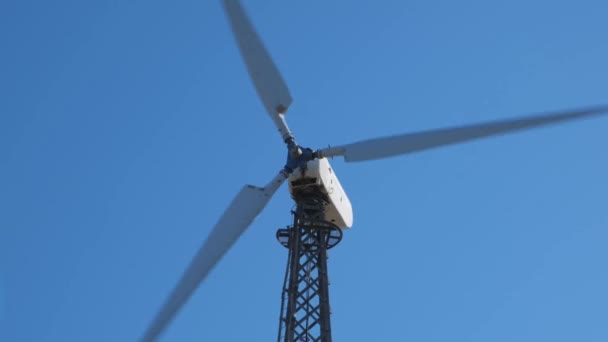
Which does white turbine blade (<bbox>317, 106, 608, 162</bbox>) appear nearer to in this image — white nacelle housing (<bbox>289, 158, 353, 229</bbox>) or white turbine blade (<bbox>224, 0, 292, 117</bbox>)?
white nacelle housing (<bbox>289, 158, 353, 229</bbox>)

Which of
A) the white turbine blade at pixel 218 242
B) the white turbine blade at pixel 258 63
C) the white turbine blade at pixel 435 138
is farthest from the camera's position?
the white turbine blade at pixel 258 63

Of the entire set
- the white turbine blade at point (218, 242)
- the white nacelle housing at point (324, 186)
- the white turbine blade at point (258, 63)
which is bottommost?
the white turbine blade at point (218, 242)

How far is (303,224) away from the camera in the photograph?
39688mm

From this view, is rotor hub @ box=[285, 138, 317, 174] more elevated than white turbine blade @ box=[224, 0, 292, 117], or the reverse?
white turbine blade @ box=[224, 0, 292, 117]

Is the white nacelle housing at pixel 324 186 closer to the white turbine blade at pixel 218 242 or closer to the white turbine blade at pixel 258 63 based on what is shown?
the white turbine blade at pixel 218 242

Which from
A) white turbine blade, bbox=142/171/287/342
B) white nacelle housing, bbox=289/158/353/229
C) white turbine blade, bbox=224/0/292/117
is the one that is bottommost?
white turbine blade, bbox=142/171/287/342

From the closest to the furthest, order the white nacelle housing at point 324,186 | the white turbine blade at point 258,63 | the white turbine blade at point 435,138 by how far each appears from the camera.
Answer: the white turbine blade at point 435,138, the white nacelle housing at point 324,186, the white turbine blade at point 258,63

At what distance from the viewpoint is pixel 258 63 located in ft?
135

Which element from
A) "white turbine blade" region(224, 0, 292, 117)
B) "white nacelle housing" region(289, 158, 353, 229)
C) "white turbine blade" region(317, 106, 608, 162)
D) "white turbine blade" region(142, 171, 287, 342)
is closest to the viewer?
"white turbine blade" region(142, 171, 287, 342)

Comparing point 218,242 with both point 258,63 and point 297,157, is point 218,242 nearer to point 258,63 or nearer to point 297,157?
point 297,157

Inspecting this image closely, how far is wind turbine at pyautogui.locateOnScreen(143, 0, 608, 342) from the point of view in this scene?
35312 mm

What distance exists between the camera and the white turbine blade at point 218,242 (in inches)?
1211

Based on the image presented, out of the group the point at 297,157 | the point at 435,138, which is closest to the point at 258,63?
the point at 297,157

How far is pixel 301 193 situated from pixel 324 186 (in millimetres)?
859
